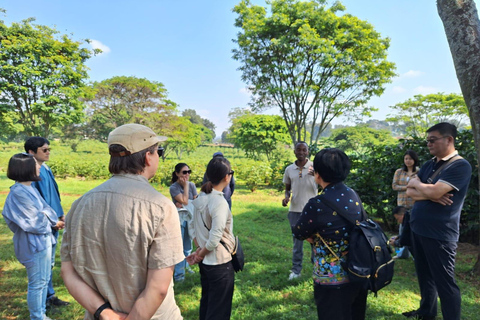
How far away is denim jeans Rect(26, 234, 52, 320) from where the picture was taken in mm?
2748

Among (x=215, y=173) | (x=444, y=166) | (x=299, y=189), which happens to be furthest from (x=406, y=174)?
(x=215, y=173)

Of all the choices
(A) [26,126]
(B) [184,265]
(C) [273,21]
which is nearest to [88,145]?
(A) [26,126]

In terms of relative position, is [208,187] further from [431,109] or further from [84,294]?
[431,109]

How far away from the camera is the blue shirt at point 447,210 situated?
2.55 metres

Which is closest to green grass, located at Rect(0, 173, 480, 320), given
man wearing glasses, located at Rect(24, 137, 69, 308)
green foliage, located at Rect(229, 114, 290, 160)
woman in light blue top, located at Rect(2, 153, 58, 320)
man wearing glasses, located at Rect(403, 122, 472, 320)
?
man wearing glasses, located at Rect(24, 137, 69, 308)

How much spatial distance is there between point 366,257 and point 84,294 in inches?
66.4

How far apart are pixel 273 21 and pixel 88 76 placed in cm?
1019

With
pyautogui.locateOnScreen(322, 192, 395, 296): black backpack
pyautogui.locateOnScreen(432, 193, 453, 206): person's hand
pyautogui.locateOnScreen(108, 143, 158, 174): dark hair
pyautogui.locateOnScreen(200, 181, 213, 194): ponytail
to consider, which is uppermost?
pyautogui.locateOnScreen(108, 143, 158, 174): dark hair

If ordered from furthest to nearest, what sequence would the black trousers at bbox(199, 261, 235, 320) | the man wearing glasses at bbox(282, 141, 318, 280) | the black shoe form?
the man wearing glasses at bbox(282, 141, 318, 280), the black shoe, the black trousers at bbox(199, 261, 235, 320)

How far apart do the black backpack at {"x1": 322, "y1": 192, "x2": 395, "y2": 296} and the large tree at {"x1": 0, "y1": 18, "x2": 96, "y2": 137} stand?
620 inches

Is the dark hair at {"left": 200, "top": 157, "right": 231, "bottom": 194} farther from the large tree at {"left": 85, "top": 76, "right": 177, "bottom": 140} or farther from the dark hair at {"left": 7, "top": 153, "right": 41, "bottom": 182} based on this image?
the large tree at {"left": 85, "top": 76, "right": 177, "bottom": 140}

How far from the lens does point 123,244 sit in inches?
49.0

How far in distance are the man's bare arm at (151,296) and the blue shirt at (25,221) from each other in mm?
2116

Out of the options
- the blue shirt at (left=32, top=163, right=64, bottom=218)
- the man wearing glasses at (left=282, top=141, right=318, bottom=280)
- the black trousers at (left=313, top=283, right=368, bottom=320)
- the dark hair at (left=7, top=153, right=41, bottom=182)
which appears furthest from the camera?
the man wearing glasses at (left=282, top=141, right=318, bottom=280)
